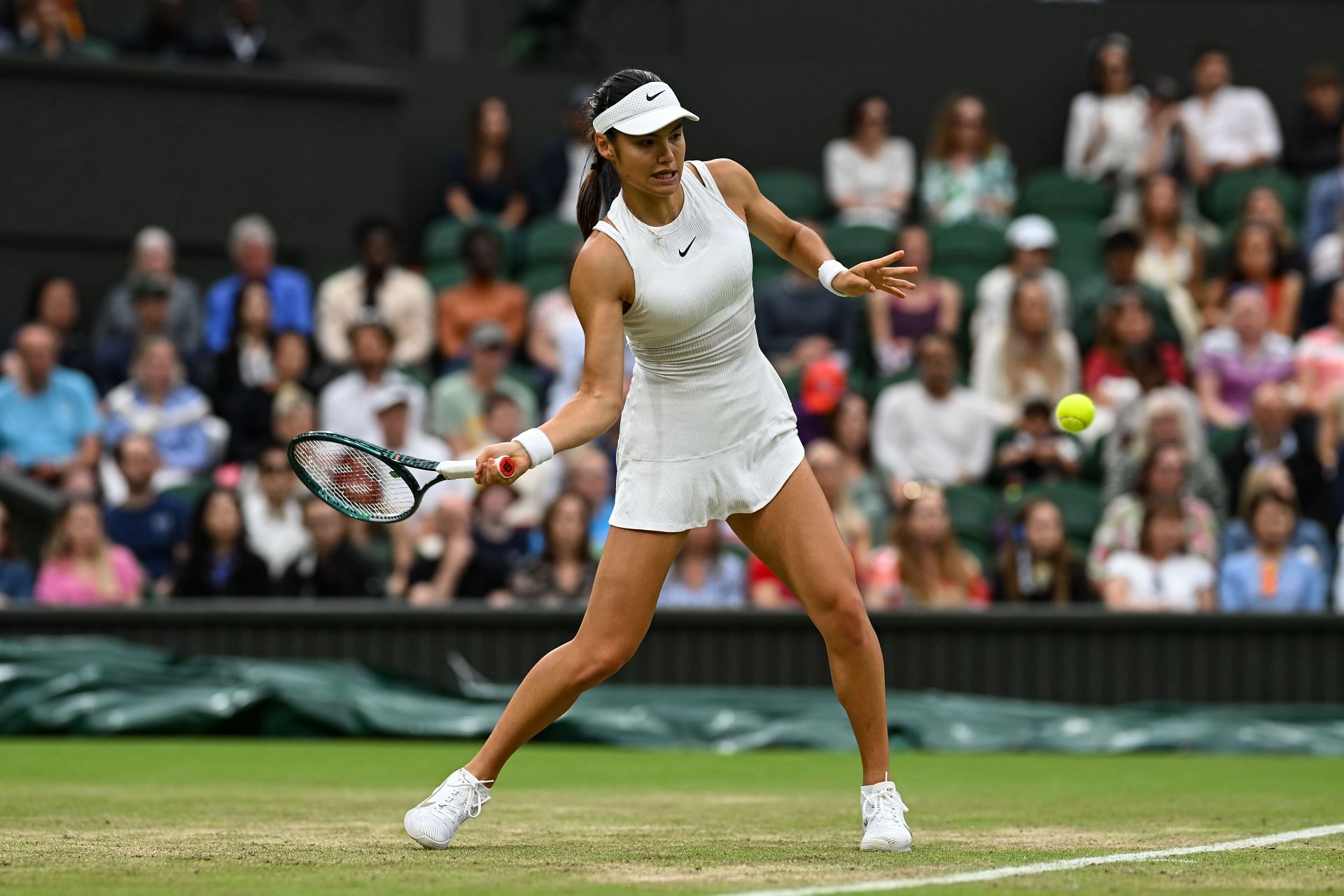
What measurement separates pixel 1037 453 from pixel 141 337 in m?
5.57

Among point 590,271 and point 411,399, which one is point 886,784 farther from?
point 411,399

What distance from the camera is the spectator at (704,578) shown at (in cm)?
1025

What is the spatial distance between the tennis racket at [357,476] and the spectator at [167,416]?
6.65 metres

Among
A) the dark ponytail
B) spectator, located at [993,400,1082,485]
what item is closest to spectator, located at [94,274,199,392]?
spectator, located at [993,400,1082,485]

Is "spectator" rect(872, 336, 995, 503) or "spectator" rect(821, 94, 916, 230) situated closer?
"spectator" rect(872, 336, 995, 503)

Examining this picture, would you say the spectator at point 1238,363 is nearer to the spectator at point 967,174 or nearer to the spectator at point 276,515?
the spectator at point 967,174

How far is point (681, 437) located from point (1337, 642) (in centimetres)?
573

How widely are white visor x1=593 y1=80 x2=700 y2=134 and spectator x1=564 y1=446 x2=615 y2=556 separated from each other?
5.80m

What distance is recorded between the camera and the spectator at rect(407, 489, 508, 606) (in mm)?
10422

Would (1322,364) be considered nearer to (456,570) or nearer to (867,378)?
(867,378)

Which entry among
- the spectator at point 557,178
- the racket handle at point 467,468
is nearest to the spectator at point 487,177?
the spectator at point 557,178

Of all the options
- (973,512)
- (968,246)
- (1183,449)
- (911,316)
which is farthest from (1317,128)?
(973,512)

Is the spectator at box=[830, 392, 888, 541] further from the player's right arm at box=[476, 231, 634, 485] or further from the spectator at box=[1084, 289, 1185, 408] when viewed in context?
the player's right arm at box=[476, 231, 634, 485]

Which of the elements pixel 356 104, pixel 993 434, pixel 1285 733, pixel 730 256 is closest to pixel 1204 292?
pixel 993 434
